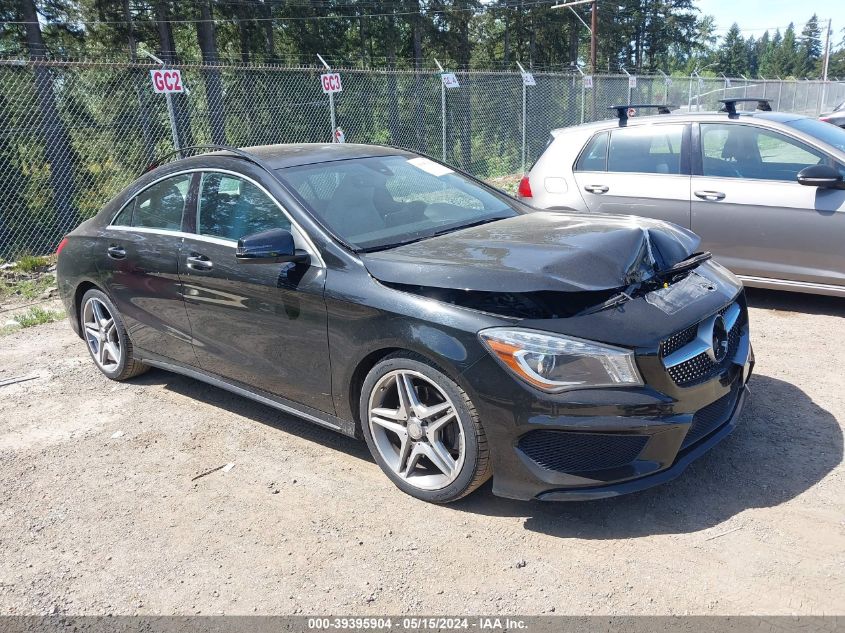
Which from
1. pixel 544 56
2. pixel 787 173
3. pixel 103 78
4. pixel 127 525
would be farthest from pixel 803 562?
pixel 544 56

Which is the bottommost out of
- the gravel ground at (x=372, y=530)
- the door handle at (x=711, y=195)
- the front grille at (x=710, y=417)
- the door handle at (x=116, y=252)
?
the gravel ground at (x=372, y=530)

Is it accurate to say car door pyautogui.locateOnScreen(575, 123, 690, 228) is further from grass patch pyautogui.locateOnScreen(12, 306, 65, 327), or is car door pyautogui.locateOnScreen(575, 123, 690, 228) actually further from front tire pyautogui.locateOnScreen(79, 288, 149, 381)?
grass patch pyautogui.locateOnScreen(12, 306, 65, 327)

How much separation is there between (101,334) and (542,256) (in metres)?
3.52

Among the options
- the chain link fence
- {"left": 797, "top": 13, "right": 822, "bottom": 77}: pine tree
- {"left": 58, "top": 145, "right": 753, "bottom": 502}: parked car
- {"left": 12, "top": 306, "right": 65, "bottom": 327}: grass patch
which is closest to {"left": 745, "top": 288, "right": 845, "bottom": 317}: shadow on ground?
{"left": 58, "top": 145, "right": 753, "bottom": 502}: parked car

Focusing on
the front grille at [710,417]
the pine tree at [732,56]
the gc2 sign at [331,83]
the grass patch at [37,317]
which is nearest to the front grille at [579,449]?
the front grille at [710,417]

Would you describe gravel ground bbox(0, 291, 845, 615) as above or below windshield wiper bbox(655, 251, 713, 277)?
below

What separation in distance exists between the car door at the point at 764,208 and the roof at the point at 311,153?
281 centimetres

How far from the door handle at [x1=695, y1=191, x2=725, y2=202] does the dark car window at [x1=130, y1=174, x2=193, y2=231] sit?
13.4 ft

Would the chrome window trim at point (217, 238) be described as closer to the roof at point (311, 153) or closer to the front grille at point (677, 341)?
the roof at point (311, 153)

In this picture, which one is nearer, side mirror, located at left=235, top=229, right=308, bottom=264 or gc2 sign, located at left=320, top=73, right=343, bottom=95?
side mirror, located at left=235, top=229, right=308, bottom=264

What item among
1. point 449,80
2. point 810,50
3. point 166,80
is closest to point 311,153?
point 166,80

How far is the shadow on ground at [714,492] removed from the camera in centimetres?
306

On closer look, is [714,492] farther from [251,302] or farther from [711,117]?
[711,117]

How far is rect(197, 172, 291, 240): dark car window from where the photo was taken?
382cm
